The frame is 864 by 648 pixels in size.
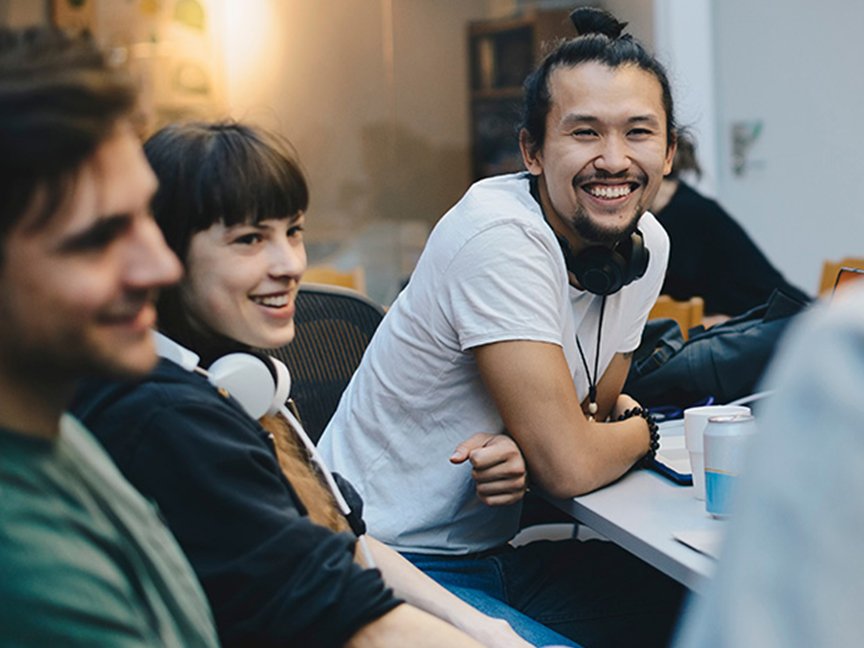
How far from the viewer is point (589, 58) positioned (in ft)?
7.20

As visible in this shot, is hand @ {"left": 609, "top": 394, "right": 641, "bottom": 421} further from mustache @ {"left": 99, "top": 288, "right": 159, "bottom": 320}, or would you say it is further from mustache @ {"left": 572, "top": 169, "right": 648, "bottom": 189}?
mustache @ {"left": 99, "top": 288, "right": 159, "bottom": 320}

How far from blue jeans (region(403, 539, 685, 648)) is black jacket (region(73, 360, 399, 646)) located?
0.74 metres

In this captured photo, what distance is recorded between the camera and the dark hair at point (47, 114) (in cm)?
80

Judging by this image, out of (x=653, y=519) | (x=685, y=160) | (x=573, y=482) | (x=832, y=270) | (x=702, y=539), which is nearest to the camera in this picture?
(x=702, y=539)

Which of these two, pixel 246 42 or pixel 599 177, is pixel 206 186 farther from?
pixel 246 42

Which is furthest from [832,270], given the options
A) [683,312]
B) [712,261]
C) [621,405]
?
[621,405]

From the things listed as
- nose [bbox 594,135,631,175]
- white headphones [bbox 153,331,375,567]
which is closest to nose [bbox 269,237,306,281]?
white headphones [bbox 153,331,375,567]

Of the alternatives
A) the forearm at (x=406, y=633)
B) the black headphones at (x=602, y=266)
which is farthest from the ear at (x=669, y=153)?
the forearm at (x=406, y=633)

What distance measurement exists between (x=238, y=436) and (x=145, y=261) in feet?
1.33

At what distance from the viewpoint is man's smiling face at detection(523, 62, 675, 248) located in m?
2.15

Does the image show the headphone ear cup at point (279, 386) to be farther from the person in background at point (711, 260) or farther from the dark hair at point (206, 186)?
the person in background at point (711, 260)

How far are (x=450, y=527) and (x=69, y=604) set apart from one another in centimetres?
128

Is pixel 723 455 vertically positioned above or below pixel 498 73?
below

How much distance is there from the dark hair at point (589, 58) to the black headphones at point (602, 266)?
256mm
